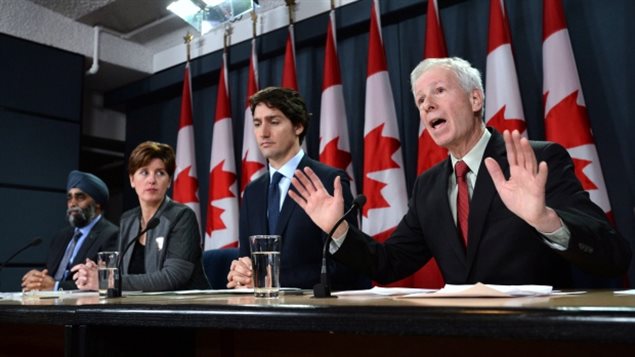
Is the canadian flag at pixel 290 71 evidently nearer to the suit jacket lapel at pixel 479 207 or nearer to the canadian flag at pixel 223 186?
the canadian flag at pixel 223 186

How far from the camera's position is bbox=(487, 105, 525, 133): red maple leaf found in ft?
9.55

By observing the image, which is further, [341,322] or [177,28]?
[177,28]

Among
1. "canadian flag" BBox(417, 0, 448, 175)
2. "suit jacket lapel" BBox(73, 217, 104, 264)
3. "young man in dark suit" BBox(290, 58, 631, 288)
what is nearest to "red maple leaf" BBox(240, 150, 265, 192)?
"suit jacket lapel" BBox(73, 217, 104, 264)

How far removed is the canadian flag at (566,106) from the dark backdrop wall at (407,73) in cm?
28

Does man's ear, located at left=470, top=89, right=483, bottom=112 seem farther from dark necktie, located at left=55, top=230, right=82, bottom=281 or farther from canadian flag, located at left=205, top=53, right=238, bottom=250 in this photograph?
dark necktie, located at left=55, top=230, right=82, bottom=281

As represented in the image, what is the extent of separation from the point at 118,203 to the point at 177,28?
87.9 inches

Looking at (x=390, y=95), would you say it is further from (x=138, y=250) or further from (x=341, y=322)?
(x=341, y=322)

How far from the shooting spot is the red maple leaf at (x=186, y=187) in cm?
439

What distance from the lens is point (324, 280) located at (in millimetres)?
1231

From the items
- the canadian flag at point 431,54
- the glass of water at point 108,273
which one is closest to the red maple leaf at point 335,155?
the canadian flag at point 431,54

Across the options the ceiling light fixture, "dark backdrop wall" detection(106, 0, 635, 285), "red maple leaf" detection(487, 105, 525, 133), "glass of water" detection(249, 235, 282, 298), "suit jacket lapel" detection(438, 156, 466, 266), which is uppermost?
the ceiling light fixture

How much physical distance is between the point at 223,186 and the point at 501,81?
2.06 m

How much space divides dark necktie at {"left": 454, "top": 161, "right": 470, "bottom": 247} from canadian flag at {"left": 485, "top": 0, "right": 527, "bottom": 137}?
1.14 meters

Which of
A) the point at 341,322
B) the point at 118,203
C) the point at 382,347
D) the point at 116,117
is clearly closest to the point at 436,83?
the point at 382,347
